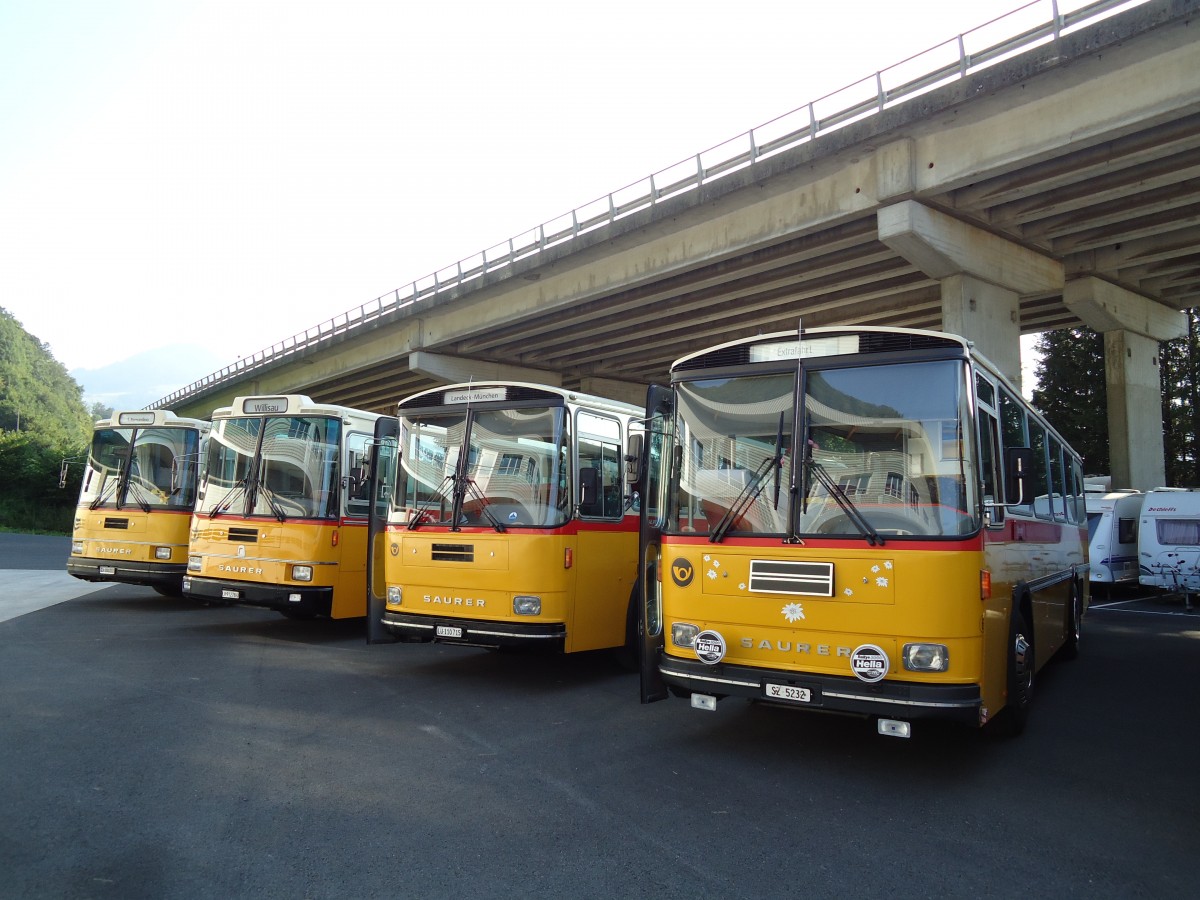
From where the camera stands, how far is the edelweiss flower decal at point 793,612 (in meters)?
5.78

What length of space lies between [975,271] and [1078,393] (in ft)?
85.9

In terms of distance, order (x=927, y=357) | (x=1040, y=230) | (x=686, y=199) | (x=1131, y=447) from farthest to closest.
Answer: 1. (x=1131, y=447)
2. (x=686, y=199)
3. (x=1040, y=230)
4. (x=927, y=357)

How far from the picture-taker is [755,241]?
2080 centimetres

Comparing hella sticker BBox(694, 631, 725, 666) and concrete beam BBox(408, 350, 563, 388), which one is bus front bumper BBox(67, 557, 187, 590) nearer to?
hella sticker BBox(694, 631, 725, 666)

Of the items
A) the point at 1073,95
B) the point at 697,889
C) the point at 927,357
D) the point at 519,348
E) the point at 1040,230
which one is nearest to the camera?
the point at 697,889

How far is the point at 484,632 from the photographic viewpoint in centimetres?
842

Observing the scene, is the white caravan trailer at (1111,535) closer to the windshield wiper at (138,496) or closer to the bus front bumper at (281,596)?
the bus front bumper at (281,596)

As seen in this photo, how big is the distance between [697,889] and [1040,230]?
19.9 m

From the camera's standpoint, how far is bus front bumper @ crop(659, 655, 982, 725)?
5.31m

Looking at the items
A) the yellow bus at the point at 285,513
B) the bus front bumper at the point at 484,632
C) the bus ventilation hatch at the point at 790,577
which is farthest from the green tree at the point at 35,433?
the bus ventilation hatch at the point at 790,577

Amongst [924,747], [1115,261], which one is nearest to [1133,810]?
[924,747]

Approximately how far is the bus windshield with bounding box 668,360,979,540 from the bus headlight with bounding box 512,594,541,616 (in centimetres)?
243

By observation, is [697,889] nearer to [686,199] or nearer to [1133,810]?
[1133,810]

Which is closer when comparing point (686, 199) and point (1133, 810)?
point (1133, 810)
